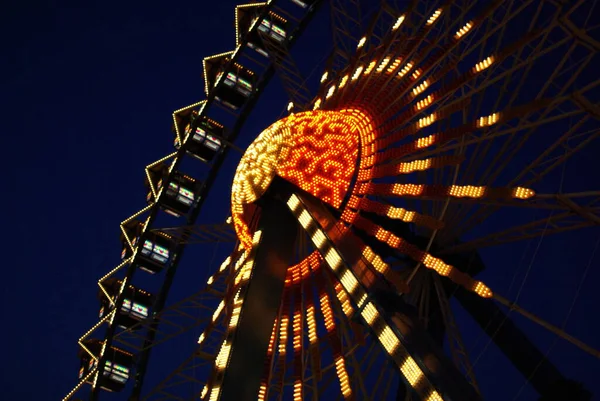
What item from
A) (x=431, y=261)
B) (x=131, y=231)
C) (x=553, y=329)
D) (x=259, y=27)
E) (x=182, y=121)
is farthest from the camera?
(x=131, y=231)

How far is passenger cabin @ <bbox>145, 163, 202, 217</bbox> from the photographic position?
18.1 metres

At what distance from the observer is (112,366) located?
1761cm

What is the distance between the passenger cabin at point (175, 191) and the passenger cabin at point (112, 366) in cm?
370

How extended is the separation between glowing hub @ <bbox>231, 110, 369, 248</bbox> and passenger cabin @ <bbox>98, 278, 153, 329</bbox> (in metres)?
6.79

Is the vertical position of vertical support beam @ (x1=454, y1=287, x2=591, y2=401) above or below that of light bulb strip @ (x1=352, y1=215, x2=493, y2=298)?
below

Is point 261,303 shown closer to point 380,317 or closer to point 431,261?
point 431,261

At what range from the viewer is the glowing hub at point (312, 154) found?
11250 mm

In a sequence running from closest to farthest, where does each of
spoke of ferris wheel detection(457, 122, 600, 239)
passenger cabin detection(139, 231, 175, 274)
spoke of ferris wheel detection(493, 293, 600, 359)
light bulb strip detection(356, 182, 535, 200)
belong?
1. light bulb strip detection(356, 182, 535, 200)
2. spoke of ferris wheel detection(493, 293, 600, 359)
3. spoke of ferris wheel detection(457, 122, 600, 239)
4. passenger cabin detection(139, 231, 175, 274)

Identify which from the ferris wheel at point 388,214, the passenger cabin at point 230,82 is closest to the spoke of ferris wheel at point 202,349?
the ferris wheel at point 388,214

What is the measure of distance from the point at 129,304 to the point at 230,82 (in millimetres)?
6007

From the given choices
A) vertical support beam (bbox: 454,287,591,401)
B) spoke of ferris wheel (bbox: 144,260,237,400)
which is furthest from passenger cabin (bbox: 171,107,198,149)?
vertical support beam (bbox: 454,287,591,401)

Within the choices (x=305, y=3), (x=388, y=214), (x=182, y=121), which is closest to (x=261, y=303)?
(x=388, y=214)

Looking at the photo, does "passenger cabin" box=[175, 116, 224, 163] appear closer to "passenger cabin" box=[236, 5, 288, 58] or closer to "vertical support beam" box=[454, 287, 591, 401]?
"passenger cabin" box=[236, 5, 288, 58]

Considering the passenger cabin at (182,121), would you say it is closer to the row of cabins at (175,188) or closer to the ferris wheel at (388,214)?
the row of cabins at (175,188)
